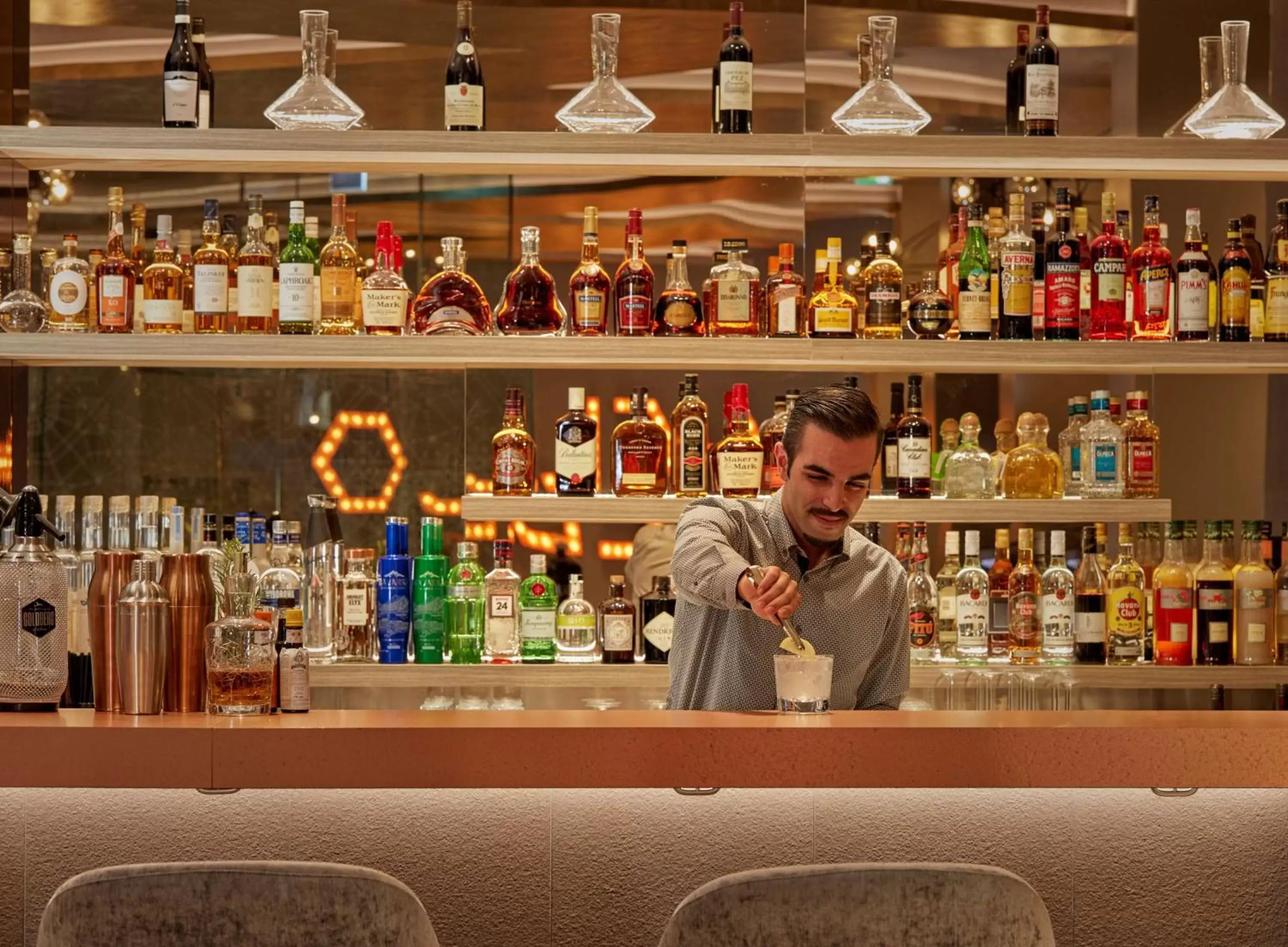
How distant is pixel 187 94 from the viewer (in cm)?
331

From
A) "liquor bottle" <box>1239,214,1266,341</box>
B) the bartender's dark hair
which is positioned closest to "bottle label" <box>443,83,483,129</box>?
the bartender's dark hair

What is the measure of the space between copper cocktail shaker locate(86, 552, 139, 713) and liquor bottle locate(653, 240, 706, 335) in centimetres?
156

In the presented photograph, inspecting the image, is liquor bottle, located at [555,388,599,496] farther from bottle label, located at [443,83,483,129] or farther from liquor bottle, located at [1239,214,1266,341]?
liquor bottle, located at [1239,214,1266,341]

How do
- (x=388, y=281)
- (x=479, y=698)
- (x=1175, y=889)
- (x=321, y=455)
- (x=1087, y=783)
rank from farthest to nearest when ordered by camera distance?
(x=321, y=455) < (x=479, y=698) < (x=388, y=281) < (x=1175, y=889) < (x=1087, y=783)

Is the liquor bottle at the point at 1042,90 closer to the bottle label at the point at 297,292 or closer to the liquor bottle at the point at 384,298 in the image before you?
the liquor bottle at the point at 384,298

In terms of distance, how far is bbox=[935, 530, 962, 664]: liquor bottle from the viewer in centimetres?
346

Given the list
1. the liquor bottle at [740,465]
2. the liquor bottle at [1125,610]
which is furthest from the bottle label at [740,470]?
the liquor bottle at [1125,610]

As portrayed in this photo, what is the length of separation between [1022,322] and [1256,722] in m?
1.59

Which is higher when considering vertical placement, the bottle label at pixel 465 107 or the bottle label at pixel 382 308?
the bottle label at pixel 465 107

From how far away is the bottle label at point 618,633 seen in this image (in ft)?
11.1

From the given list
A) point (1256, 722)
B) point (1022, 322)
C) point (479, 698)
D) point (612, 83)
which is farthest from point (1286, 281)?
point (479, 698)

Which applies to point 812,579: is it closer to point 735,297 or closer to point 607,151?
point 735,297

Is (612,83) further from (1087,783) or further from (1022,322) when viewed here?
(1087,783)

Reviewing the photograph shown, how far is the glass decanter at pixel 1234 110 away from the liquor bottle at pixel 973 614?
3.28 ft
